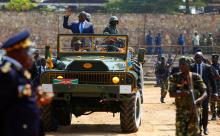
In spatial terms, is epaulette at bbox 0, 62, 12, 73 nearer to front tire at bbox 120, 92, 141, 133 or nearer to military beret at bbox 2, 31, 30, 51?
military beret at bbox 2, 31, 30, 51

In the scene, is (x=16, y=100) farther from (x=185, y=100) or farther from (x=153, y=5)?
(x=153, y=5)

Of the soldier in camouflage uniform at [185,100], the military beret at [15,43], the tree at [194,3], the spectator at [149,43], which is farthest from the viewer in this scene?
the tree at [194,3]

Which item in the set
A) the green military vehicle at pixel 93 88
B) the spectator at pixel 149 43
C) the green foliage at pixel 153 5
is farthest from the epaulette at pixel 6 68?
the green foliage at pixel 153 5

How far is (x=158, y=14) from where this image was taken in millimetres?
55594

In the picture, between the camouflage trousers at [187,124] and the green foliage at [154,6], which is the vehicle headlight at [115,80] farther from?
the green foliage at [154,6]

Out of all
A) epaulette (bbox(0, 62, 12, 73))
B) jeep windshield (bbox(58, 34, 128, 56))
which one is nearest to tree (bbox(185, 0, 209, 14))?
jeep windshield (bbox(58, 34, 128, 56))

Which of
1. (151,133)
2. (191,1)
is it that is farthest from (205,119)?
(191,1)

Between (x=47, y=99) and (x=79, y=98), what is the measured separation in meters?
7.54

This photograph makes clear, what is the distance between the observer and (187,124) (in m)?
10.1

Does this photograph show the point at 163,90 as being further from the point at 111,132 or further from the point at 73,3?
the point at 73,3

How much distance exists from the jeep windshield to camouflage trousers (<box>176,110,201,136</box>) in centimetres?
514

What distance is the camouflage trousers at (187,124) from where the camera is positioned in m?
10.1

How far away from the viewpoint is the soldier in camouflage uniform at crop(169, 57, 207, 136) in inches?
395

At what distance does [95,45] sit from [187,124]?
559 cm
